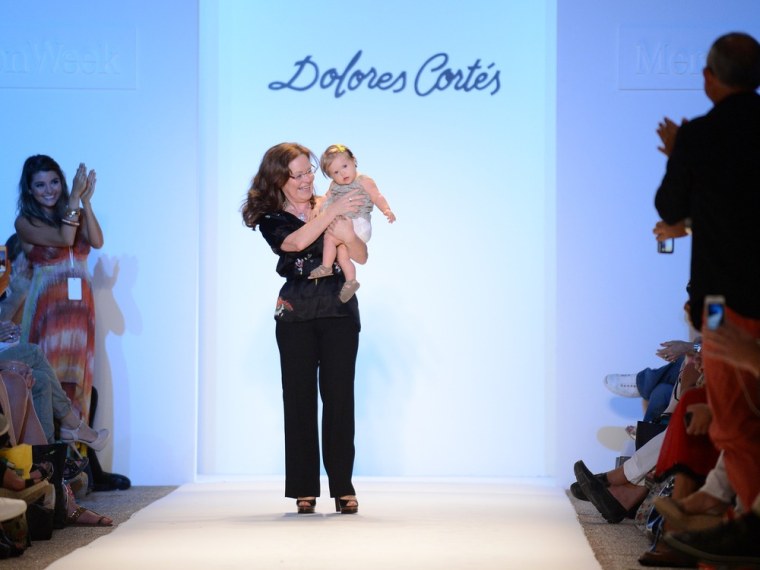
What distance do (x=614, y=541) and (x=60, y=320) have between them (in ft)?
10.5

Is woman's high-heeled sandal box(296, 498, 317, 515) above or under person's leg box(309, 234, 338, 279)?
under

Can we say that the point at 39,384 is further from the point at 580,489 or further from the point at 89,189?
the point at 580,489

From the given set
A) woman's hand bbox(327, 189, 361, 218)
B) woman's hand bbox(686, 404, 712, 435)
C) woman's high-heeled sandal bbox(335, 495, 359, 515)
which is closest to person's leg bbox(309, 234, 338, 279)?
woman's hand bbox(327, 189, 361, 218)

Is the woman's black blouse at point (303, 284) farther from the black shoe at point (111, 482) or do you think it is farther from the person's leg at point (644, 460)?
the black shoe at point (111, 482)

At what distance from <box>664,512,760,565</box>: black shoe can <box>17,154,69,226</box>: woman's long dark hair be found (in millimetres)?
4065

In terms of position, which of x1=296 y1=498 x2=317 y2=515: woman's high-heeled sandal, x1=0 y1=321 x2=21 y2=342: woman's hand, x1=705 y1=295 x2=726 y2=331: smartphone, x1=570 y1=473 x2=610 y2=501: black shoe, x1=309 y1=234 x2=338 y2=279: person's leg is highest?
x1=309 y1=234 x2=338 y2=279: person's leg

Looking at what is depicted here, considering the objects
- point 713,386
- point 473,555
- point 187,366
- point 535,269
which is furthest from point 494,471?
point 713,386

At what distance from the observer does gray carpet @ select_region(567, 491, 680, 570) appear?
3926mm

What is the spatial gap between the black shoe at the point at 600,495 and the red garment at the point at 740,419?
1.51m

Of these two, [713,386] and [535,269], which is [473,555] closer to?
[713,386]

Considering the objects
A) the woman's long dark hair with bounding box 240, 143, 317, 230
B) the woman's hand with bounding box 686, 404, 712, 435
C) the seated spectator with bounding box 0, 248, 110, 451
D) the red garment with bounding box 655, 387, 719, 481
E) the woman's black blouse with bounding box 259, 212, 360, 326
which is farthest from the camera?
the seated spectator with bounding box 0, 248, 110, 451

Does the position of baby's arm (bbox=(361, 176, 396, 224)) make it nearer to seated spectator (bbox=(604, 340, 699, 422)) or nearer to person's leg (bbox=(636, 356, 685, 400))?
seated spectator (bbox=(604, 340, 699, 422))

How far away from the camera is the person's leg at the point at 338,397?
5121 mm

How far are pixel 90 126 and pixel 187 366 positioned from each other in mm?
1426
